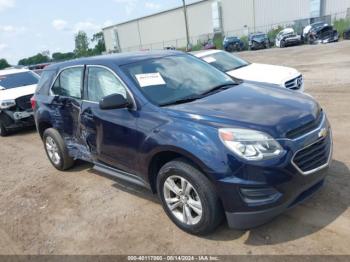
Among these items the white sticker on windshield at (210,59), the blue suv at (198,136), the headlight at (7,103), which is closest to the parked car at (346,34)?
the white sticker on windshield at (210,59)

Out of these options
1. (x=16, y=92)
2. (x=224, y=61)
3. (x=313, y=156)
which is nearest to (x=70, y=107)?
(x=313, y=156)

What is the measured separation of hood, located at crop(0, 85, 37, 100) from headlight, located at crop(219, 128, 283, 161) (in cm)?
782

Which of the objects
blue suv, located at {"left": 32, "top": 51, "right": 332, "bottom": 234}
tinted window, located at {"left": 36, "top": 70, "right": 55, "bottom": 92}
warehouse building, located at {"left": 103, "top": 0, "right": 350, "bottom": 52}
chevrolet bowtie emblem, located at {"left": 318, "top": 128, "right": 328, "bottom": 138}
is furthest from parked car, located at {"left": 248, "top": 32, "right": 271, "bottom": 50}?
chevrolet bowtie emblem, located at {"left": 318, "top": 128, "right": 328, "bottom": 138}

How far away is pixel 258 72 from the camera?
319 inches

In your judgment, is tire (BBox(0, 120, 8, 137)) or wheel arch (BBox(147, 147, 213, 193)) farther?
tire (BBox(0, 120, 8, 137))

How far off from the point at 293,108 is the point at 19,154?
20.2ft

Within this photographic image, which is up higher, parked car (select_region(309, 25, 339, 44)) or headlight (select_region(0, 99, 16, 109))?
headlight (select_region(0, 99, 16, 109))

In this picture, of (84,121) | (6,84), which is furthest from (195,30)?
(84,121)

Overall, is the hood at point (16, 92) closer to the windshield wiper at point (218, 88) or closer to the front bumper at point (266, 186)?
the windshield wiper at point (218, 88)

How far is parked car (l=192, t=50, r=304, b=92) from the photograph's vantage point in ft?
24.4

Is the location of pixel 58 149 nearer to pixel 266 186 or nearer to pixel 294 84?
pixel 266 186

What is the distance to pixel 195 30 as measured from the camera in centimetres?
6322

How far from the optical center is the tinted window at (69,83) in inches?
203

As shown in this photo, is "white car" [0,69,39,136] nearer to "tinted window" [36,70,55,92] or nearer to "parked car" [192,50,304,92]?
"tinted window" [36,70,55,92]
